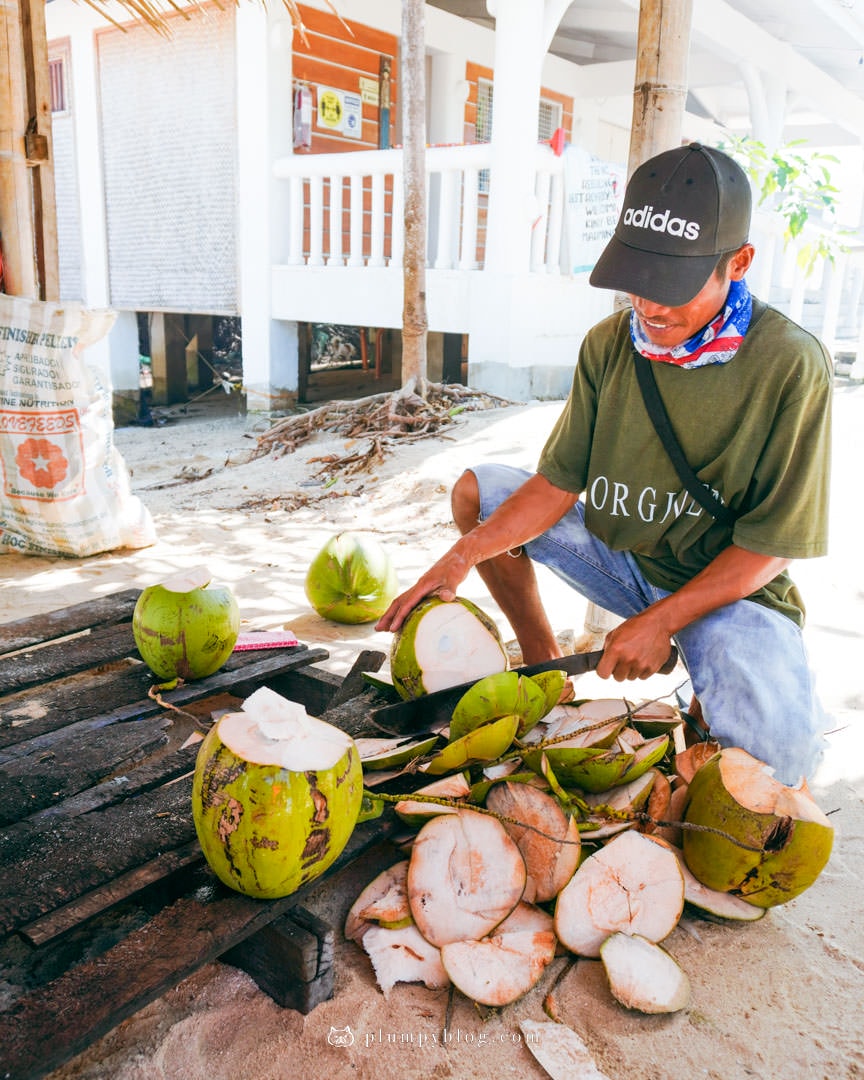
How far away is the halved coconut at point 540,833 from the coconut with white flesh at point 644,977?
5.8 inches

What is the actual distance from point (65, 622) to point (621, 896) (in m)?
1.76

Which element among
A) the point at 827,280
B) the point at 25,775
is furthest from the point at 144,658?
the point at 827,280

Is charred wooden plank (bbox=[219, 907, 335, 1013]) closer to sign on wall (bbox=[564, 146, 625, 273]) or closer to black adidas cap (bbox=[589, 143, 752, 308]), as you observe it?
black adidas cap (bbox=[589, 143, 752, 308])

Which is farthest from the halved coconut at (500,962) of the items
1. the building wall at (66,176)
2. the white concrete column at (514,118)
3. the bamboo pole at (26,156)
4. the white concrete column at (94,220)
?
the building wall at (66,176)

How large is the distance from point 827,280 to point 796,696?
10.2 meters

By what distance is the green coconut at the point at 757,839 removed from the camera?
1.58 meters

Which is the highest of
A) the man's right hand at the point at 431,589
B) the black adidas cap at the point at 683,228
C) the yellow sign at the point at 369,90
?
the yellow sign at the point at 369,90

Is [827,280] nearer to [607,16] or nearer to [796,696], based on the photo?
[607,16]

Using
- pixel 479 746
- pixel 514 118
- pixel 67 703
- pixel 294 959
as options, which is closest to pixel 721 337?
pixel 479 746

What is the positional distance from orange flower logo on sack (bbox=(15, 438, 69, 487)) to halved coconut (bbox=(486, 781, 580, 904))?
2796 mm

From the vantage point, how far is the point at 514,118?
6.95 m

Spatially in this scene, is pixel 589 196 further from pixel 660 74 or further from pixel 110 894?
pixel 110 894

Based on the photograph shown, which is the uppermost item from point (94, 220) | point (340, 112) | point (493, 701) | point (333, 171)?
point (340, 112)

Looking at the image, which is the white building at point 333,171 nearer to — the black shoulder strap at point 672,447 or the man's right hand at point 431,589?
the black shoulder strap at point 672,447
